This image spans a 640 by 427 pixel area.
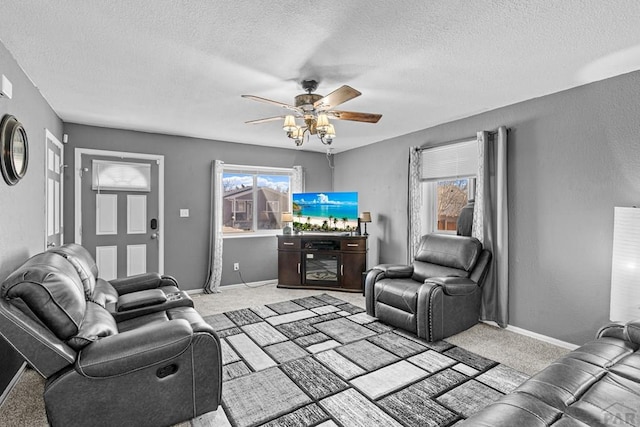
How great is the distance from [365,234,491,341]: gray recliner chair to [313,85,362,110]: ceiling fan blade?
1908mm

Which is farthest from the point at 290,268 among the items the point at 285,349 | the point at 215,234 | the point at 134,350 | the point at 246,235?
the point at 134,350

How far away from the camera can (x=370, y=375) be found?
2.48 metres

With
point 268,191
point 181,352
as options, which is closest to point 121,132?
point 268,191

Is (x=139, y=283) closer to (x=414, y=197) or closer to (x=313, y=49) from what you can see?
(x=313, y=49)

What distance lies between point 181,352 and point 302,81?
2218 mm

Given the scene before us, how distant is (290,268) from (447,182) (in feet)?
8.90

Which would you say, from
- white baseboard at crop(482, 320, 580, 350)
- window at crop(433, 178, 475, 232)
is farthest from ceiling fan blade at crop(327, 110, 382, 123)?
white baseboard at crop(482, 320, 580, 350)

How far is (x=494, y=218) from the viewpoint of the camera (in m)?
3.56

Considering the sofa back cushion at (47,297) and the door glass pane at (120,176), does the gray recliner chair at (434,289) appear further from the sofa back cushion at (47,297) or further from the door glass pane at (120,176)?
the door glass pane at (120,176)

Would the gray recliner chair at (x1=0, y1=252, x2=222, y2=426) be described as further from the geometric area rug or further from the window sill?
the window sill

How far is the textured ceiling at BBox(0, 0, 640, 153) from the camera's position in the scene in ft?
6.02

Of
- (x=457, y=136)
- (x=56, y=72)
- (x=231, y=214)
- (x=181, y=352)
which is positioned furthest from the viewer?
(x=231, y=214)

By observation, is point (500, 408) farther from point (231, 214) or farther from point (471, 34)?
point (231, 214)

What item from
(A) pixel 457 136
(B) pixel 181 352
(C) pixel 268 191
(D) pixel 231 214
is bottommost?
(B) pixel 181 352
